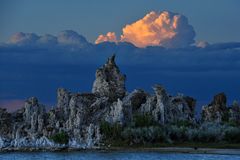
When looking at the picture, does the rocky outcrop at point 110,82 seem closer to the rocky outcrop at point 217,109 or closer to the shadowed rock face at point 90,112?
the shadowed rock face at point 90,112

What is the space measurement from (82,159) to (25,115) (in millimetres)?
49304

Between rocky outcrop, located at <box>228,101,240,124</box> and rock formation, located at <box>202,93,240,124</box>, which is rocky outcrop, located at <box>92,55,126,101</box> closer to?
rock formation, located at <box>202,93,240,124</box>

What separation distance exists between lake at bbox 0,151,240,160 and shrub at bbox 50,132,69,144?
10.4 meters

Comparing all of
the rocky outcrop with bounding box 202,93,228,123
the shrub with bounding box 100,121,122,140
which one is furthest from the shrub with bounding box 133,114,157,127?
the rocky outcrop with bounding box 202,93,228,123

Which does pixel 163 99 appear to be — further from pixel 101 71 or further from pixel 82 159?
pixel 82 159

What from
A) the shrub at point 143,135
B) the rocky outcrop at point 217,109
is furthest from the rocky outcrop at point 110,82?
the shrub at point 143,135

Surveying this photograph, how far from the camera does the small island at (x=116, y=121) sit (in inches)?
5543

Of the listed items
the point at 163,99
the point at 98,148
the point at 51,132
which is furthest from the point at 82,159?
the point at 163,99

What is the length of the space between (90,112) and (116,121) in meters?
12.2

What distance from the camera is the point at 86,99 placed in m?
163

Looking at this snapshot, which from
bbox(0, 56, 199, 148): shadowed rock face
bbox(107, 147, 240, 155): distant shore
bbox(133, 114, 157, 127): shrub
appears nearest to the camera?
bbox(107, 147, 240, 155): distant shore

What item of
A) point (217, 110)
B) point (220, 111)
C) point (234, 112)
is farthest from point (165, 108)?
point (234, 112)

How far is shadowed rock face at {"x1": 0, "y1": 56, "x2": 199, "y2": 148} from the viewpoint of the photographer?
142500mm

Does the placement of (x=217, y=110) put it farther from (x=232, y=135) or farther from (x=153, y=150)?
(x=153, y=150)
